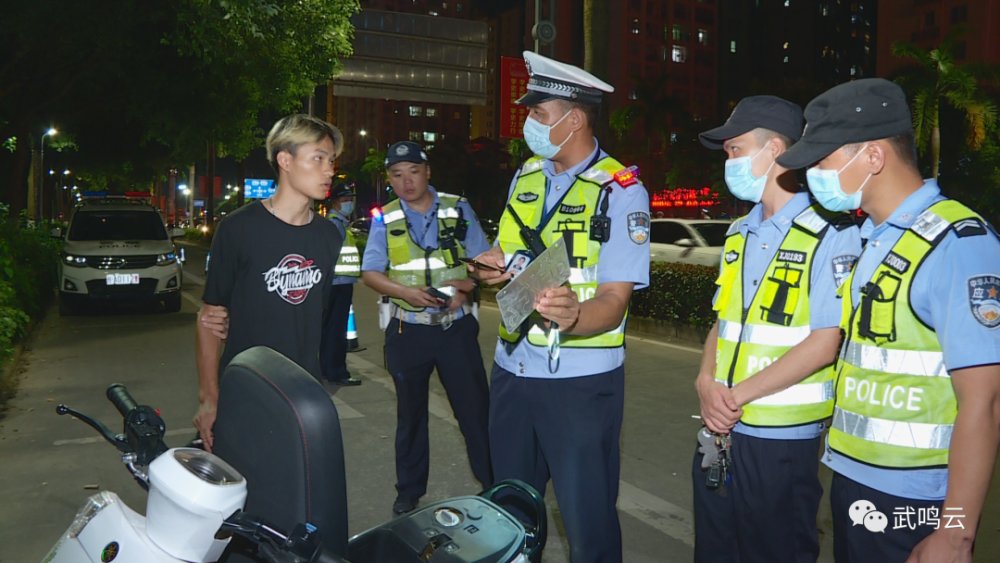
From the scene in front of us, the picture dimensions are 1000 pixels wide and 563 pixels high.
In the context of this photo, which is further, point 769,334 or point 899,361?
point 769,334

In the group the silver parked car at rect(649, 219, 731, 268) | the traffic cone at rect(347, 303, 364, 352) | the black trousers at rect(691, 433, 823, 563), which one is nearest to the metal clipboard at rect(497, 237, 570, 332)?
the black trousers at rect(691, 433, 823, 563)

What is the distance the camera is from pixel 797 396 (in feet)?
8.30

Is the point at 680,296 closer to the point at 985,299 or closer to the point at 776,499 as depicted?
the point at 776,499

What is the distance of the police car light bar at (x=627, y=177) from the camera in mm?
2809

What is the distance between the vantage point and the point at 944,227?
1913 millimetres

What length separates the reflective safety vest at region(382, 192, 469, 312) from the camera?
4777 millimetres

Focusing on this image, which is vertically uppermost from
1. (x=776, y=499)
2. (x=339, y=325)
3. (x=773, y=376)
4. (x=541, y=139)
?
(x=541, y=139)

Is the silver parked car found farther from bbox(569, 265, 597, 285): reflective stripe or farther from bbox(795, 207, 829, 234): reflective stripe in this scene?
bbox(795, 207, 829, 234): reflective stripe

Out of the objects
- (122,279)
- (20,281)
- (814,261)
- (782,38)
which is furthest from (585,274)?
(782,38)

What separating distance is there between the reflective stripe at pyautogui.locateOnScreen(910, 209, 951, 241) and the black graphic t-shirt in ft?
7.45

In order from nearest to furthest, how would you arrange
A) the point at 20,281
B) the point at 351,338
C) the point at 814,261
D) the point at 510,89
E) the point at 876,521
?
the point at 876,521, the point at 814,261, the point at 351,338, the point at 20,281, the point at 510,89

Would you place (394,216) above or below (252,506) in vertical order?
above

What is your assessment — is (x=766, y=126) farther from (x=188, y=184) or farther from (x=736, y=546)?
(x=188, y=184)

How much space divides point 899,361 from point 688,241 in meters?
12.1
